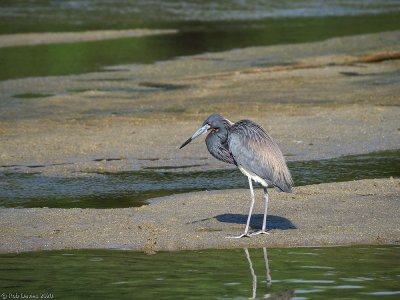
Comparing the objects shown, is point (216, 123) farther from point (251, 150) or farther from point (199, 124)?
point (199, 124)

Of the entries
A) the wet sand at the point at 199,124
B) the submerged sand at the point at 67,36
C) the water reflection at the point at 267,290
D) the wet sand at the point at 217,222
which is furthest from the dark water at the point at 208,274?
the submerged sand at the point at 67,36

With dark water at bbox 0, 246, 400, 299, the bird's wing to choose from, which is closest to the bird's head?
the bird's wing

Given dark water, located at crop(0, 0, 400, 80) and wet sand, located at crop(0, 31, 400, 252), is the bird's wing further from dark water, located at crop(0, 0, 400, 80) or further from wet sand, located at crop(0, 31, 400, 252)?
dark water, located at crop(0, 0, 400, 80)

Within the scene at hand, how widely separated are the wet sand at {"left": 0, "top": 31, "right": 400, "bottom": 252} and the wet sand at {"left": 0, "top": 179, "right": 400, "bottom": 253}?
0.02 m

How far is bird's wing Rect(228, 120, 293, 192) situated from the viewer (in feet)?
33.3

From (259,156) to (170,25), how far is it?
76.2 ft

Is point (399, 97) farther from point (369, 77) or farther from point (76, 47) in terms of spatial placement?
point (76, 47)

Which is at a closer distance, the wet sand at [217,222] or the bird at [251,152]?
the wet sand at [217,222]

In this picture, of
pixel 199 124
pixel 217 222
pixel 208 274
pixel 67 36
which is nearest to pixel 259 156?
pixel 217 222

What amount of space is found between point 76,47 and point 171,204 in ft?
57.7

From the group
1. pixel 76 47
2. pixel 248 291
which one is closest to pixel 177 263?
pixel 248 291

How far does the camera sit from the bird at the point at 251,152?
33.3ft

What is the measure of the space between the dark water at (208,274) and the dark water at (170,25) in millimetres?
14192

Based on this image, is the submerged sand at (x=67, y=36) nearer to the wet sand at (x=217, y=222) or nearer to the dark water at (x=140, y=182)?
the dark water at (x=140, y=182)
